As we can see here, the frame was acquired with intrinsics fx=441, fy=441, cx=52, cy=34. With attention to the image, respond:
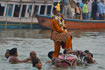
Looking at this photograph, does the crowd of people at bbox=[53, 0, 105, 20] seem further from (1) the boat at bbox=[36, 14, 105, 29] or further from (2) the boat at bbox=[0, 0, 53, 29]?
(2) the boat at bbox=[0, 0, 53, 29]

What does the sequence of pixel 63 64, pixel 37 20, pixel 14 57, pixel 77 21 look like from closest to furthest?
pixel 63 64, pixel 14 57, pixel 77 21, pixel 37 20

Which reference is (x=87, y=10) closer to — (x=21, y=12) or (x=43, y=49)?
(x=21, y=12)

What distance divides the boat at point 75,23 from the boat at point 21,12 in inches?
61.1

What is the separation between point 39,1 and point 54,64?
1823 centimetres

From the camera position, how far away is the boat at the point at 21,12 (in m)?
29.0

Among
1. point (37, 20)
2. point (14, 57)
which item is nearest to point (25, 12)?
point (37, 20)

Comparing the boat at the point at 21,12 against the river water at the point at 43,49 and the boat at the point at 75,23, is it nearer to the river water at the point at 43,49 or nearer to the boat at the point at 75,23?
the boat at the point at 75,23

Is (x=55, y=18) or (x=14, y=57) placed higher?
(x=55, y=18)

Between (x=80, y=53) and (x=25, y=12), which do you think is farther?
(x=25, y=12)

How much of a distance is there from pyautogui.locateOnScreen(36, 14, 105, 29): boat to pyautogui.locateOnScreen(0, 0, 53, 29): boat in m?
1.55

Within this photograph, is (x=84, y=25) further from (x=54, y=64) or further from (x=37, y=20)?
(x=54, y=64)

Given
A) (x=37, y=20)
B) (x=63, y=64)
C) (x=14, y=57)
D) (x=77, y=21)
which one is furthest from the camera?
(x=37, y=20)

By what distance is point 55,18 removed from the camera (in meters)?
12.7

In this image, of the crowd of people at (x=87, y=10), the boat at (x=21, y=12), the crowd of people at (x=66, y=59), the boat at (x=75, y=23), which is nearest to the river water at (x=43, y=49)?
the crowd of people at (x=66, y=59)
